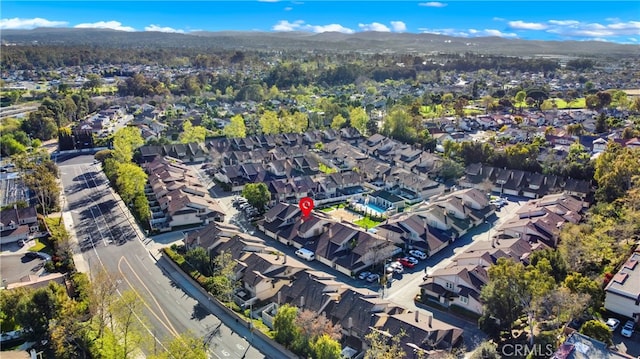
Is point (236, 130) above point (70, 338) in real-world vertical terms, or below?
above

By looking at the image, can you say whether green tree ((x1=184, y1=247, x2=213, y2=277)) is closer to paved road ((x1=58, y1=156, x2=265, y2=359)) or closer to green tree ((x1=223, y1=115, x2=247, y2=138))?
paved road ((x1=58, y1=156, x2=265, y2=359))

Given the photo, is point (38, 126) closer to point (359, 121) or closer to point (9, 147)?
point (9, 147)

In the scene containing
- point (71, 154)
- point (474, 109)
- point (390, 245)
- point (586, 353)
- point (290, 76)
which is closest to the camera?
point (586, 353)

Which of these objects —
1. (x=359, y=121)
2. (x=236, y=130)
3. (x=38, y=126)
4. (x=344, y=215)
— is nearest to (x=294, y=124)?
(x=236, y=130)

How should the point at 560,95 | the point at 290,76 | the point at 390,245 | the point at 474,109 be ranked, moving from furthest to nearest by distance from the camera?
1. the point at 290,76
2. the point at 560,95
3. the point at 474,109
4. the point at 390,245

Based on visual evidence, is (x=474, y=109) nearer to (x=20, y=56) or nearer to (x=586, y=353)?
(x=586, y=353)

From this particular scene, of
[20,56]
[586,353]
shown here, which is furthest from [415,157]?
[20,56]

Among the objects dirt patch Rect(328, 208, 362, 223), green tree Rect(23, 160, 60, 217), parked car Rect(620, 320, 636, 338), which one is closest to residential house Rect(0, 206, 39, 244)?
green tree Rect(23, 160, 60, 217)
